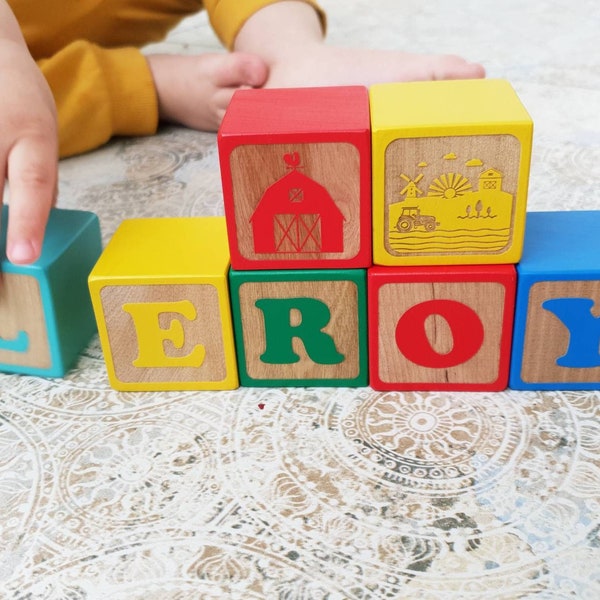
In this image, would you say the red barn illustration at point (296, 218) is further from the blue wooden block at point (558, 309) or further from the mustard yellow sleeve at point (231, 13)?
the mustard yellow sleeve at point (231, 13)

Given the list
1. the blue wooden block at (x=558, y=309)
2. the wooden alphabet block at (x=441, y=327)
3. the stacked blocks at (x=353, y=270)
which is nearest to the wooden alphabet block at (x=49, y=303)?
the stacked blocks at (x=353, y=270)

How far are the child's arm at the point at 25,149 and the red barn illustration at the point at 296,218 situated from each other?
0.60 feet

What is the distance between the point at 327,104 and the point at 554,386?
0.29m

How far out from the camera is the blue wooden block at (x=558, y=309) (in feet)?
1.93

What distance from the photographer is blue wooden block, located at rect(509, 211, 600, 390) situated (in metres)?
0.59

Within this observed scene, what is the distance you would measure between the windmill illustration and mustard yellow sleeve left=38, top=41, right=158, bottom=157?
24.5 inches

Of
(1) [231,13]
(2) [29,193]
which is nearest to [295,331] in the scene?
(2) [29,193]

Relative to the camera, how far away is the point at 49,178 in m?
0.66

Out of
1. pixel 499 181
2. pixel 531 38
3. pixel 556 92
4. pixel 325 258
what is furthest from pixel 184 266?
pixel 531 38

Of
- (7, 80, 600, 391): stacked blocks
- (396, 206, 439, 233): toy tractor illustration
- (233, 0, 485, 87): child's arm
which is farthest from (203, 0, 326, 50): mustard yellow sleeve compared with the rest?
(396, 206, 439, 233): toy tractor illustration

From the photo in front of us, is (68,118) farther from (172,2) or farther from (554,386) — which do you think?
(554,386)

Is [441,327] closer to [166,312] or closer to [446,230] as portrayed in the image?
[446,230]

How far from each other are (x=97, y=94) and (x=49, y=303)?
51 cm

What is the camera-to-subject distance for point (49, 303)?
0.64 metres
